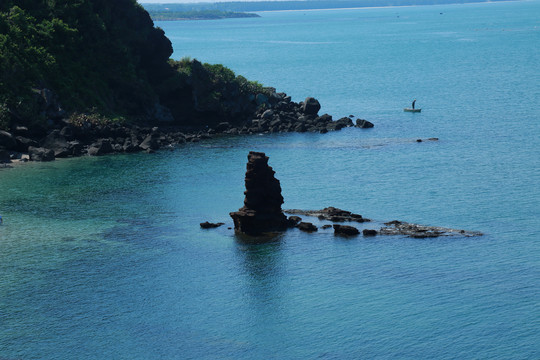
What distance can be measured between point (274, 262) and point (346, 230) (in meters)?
8.50

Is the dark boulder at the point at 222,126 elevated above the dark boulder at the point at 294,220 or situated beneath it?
elevated above

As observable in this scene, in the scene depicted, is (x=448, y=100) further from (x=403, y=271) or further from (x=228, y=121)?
(x=403, y=271)

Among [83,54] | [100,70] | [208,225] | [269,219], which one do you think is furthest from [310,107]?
[269,219]

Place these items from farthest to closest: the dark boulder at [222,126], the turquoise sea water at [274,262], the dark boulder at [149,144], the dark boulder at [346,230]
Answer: the dark boulder at [222,126], the dark boulder at [149,144], the dark boulder at [346,230], the turquoise sea water at [274,262]

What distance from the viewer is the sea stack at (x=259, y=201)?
7425 cm

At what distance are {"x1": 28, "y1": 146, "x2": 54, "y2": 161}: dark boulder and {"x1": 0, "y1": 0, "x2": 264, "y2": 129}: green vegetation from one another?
569cm

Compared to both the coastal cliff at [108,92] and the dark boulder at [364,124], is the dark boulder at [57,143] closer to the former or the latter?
the coastal cliff at [108,92]

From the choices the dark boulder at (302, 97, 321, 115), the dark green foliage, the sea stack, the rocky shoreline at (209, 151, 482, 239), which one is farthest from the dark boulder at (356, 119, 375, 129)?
the sea stack

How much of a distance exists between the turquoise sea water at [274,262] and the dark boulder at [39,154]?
90.0 inches

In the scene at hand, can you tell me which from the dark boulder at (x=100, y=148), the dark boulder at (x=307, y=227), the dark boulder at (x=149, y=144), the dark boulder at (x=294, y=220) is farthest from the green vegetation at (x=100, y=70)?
the dark boulder at (x=307, y=227)

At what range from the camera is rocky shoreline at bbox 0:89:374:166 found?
4117 inches

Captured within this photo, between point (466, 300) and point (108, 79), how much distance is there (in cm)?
8138

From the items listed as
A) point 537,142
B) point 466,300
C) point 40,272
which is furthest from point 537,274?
point 537,142

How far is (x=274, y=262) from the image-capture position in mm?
68500
